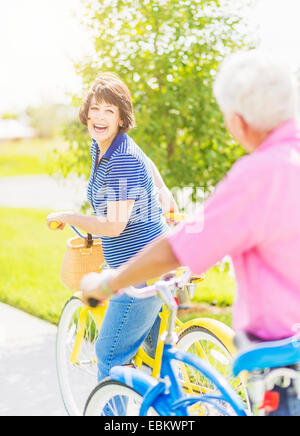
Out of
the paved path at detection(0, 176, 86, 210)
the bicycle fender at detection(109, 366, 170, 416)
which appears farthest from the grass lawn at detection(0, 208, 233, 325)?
the bicycle fender at detection(109, 366, 170, 416)

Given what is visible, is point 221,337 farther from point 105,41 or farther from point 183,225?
point 105,41

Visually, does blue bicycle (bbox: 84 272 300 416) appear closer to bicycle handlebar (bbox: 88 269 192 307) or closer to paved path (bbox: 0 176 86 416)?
bicycle handlebar (bbox: 88 269 192 307)

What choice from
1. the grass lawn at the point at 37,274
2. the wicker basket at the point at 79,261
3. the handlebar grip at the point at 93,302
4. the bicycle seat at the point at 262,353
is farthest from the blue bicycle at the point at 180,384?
the grass lawn at the point at 37,274

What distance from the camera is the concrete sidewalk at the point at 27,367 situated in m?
4.04

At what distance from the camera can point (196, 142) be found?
233 inches

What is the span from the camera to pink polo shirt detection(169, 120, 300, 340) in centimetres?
188

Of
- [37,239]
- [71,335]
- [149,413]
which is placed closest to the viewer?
[149,413]

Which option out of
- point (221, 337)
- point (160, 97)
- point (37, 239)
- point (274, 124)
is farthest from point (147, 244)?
point (37, 239)

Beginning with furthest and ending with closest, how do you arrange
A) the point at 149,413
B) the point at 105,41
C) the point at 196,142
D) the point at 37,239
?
the point at 37,239, the point at 196,142, the point at 105,41, the point at 149,413

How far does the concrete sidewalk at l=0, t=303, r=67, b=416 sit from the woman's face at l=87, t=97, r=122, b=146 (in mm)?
1602

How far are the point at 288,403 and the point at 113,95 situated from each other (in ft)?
5.14

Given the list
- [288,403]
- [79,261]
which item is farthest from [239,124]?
[79,261]

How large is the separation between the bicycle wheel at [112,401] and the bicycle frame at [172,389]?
5cm

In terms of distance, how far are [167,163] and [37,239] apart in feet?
15.5
